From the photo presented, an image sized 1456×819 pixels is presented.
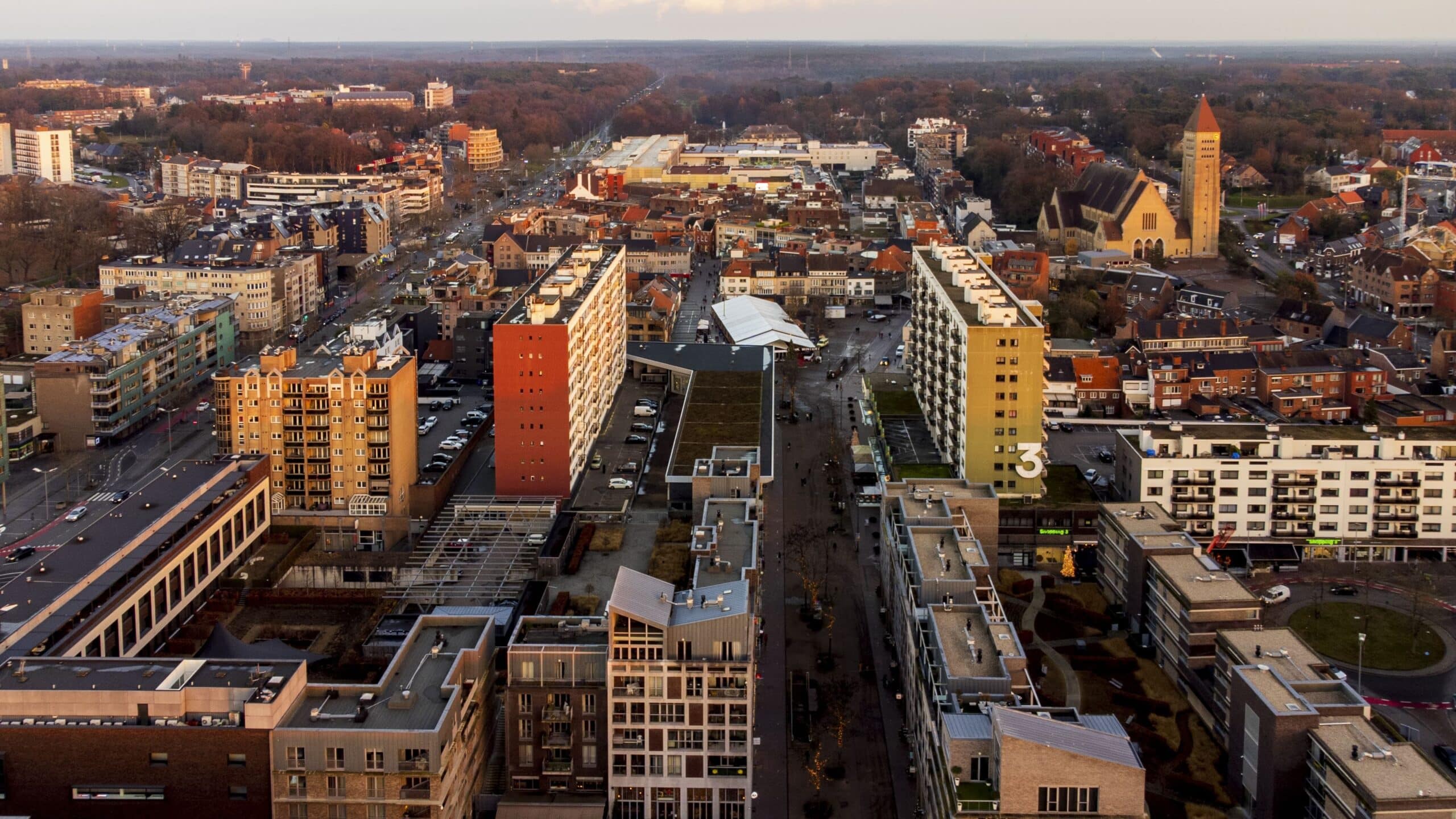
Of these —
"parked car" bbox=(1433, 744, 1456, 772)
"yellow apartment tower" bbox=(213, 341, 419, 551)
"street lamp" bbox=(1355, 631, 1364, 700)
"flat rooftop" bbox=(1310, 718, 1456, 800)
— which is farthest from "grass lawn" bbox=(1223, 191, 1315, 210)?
"flat rooftop" bbox=(1310, 718, 1456, 800)

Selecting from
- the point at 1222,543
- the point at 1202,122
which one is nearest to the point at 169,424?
the point at 1222,543

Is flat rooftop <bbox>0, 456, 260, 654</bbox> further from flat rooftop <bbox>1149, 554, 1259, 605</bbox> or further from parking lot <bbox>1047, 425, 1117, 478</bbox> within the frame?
parking lot <bbox>1047, 425, 1117, 478</bbox>

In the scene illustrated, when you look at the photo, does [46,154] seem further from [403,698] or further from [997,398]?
[403,698]

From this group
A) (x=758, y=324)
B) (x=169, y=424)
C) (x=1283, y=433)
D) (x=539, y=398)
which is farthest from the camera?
(x=758, y=324)

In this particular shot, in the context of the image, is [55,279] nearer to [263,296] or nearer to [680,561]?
[263,296]

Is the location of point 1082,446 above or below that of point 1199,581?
below

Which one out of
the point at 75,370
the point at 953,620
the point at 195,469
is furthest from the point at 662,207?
the point at 953,620

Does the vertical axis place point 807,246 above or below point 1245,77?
below
